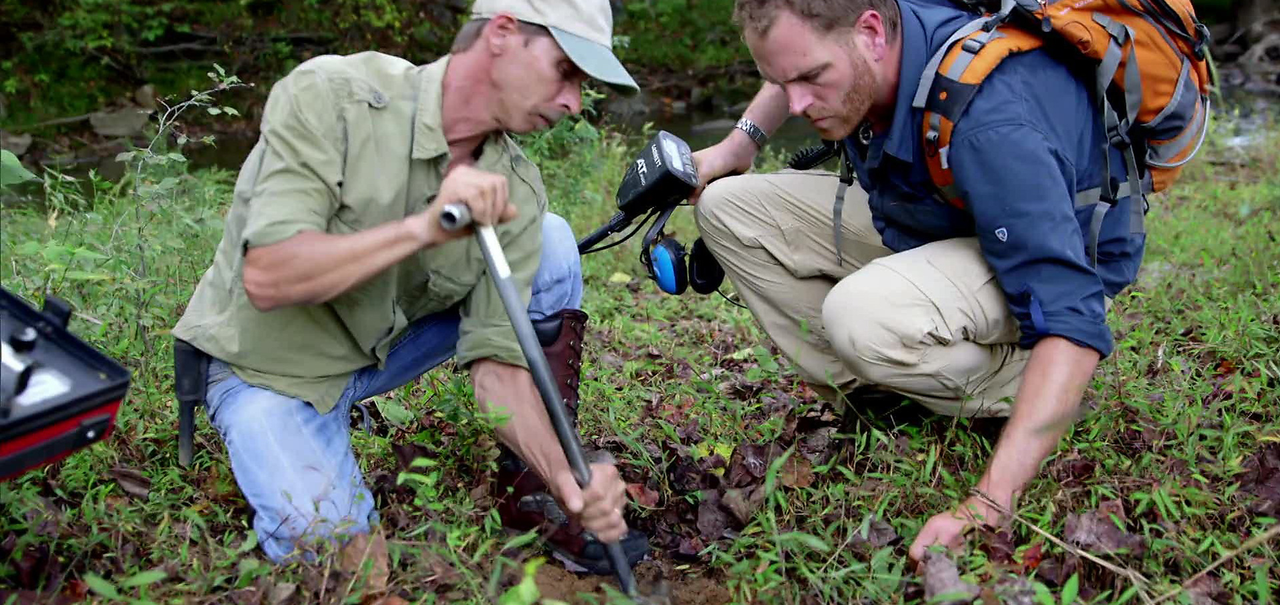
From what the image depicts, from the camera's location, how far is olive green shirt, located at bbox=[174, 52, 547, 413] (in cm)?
244

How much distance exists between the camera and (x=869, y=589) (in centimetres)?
241

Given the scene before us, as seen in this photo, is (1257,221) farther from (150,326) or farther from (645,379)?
(150,326)

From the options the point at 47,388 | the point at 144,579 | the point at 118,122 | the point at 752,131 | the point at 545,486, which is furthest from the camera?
the point at 118,122

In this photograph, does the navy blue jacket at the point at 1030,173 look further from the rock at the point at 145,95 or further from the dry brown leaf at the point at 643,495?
the rock at the point at 145,95

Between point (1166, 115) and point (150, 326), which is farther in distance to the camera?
point (150, 326)

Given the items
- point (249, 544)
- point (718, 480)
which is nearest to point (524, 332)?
point (249, 544)

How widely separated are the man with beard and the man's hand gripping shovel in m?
0.78

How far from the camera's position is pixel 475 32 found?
2.58 metres

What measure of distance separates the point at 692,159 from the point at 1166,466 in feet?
5.27


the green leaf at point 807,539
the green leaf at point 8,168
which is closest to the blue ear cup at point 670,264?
the green leaf at point 807,539

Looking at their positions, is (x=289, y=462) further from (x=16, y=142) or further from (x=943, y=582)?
(x=16, y=142)

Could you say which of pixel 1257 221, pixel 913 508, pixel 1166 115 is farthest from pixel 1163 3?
pixel 1257 221

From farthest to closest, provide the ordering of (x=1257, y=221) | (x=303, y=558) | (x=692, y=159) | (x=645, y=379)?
(x=1257, y=221)
(x=645, y=379)
(x=692, y=159)
(x=303, y=558)

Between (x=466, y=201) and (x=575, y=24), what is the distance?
52cm
